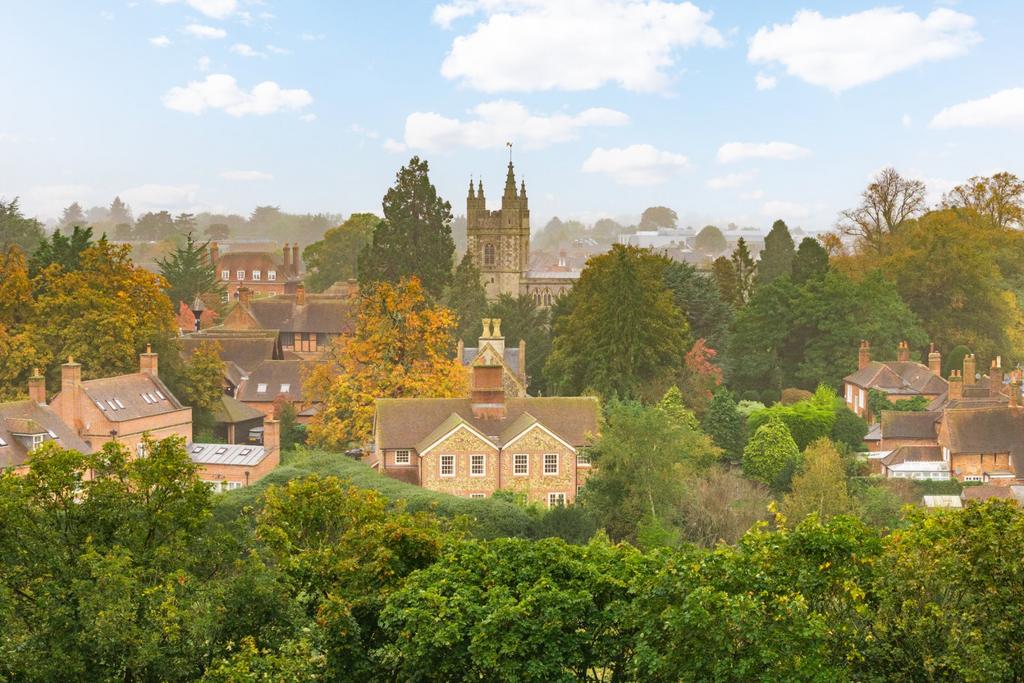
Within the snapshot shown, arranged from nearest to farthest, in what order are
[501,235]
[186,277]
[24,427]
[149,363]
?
[24,427] → [149,363] → [186,277] → [501,235]

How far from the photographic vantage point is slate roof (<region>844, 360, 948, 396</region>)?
56125mm

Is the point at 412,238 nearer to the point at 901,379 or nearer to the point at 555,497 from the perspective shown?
the point at 901,379

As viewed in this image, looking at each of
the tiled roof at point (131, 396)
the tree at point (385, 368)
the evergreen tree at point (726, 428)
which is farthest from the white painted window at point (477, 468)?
the tiled roof at point (131, 396)

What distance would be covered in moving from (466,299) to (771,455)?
27.6 m

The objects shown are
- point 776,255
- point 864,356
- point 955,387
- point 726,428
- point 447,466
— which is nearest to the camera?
point 447,466

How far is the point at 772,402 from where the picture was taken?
6053 cm

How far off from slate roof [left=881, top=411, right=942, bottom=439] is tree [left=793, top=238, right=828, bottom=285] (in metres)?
15.7

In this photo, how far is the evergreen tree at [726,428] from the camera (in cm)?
4869

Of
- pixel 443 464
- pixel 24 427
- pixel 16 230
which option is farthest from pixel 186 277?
pixel 443 464

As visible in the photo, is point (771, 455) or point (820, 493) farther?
point (771, 455)

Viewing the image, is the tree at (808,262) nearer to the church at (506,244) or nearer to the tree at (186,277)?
the church at (506,244)

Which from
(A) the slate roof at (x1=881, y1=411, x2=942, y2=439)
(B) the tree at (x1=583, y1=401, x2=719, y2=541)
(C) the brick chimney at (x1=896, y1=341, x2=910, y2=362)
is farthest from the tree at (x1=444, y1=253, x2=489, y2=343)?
A: (B) the tree at (x1=583, y1=401, x2=719, y2=541)

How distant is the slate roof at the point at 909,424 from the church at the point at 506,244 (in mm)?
40518

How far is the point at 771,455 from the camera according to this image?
45.5 meters
